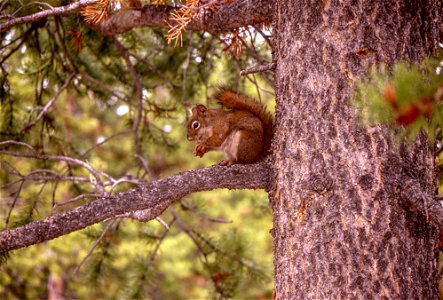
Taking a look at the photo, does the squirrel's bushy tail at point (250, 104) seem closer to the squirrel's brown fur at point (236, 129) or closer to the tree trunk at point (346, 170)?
the squirrel's brown fur at point (236, 129)

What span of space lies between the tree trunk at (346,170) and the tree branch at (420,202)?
1cm

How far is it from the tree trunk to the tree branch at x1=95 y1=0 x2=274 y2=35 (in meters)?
0.35

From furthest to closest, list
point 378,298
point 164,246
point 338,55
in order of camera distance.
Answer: point 164,246, point 338,55, point 378,298

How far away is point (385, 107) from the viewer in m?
1.28

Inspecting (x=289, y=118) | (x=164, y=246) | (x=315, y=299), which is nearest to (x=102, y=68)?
(x=289, y=118)

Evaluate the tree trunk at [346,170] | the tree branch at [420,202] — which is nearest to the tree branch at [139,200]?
the tree trunk at [346,170]

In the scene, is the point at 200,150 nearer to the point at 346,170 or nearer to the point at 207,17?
the point at 207,17

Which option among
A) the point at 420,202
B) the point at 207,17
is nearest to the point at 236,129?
the point at 207,17

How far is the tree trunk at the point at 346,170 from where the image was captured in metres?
2.02

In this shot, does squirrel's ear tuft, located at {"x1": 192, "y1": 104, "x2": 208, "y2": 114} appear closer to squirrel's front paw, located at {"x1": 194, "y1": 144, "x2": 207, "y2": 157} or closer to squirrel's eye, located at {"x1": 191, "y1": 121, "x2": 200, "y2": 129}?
squirrel's eye, located at {"x1": 191, "y1": 121, "x2": 200, "y2": 129}

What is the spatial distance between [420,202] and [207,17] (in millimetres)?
1400

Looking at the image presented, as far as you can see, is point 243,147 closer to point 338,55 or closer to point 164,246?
point 338,55

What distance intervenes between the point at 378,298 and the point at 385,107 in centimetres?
93

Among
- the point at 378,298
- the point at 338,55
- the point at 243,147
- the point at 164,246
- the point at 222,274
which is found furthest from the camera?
the point at 164,246
